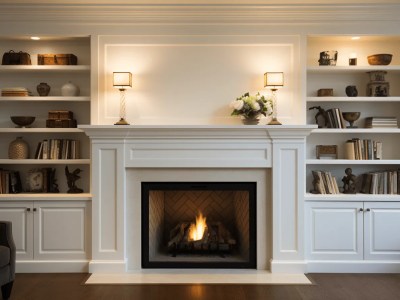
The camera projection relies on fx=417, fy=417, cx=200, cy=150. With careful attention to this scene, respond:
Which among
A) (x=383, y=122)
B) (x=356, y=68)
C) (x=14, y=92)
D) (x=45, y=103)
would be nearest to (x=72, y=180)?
(x=45, y=103)

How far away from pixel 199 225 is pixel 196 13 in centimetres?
222

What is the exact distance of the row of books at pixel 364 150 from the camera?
4.36 meters

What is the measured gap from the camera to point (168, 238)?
15.1 ft

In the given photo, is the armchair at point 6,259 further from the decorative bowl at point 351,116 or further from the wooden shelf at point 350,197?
the decorative bowl at point 351,116

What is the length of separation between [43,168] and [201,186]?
173 centimetres

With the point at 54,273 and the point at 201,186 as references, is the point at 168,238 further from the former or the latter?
the point at 54,273

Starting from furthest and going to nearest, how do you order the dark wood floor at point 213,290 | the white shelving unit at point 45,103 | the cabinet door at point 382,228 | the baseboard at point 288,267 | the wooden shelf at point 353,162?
the white shelving unit at point 45,103 < the wooden shelf at point 353,162 < the cabinet door at point 382,228 < the baseboard at point 288,267 < the dark wood floor at point 213,290

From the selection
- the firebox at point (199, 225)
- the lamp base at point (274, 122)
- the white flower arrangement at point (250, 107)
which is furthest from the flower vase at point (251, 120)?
the firebox at point (199, 225)

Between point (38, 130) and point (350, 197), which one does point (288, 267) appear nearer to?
point (350, 197)

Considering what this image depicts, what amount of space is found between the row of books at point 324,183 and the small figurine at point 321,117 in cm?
53

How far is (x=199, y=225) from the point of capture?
177 inches

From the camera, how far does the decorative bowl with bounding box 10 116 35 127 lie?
4359 mm

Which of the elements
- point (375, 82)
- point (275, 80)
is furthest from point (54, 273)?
point (375, 82)

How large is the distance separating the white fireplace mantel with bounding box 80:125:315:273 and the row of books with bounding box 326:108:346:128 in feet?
1.76
